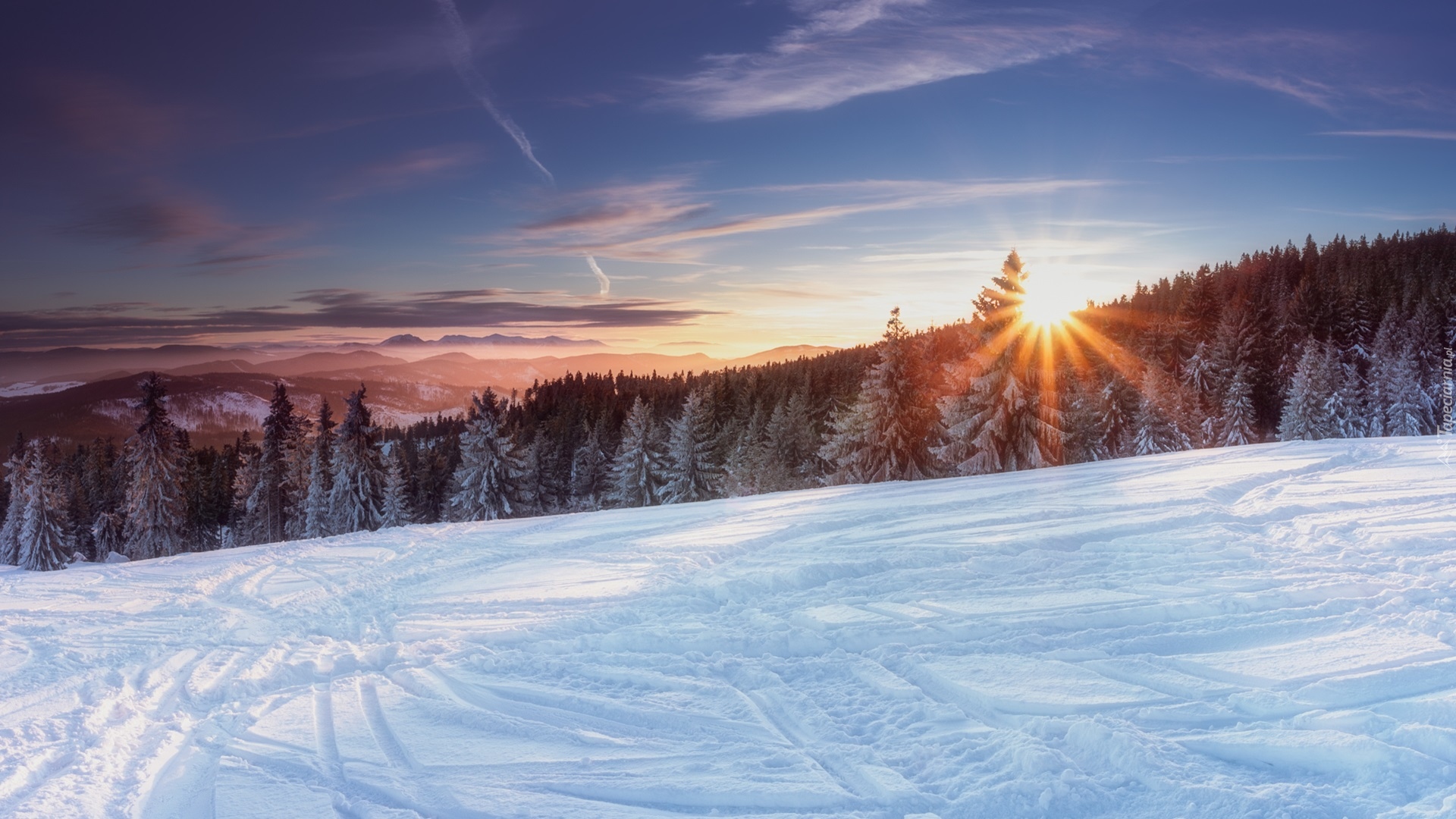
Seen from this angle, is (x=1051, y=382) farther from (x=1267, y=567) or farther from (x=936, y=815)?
(x=936, y=815)

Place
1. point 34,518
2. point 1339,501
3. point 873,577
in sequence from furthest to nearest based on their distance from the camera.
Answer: point 34,518 → point 1339,501 → point 873,577

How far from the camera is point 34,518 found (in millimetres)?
39281

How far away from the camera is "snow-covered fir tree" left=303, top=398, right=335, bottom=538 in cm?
4172

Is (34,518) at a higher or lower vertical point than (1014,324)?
lower

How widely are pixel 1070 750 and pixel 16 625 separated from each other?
12022 millimetres

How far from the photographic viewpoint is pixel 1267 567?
26.6 ft

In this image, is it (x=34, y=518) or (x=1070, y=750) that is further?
(x=34, y=518)

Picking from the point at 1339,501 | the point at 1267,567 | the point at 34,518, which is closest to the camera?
the point at 1267,567

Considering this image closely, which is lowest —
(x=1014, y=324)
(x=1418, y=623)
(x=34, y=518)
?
(x=34, y=518)

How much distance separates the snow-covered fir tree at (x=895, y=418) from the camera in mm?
32750

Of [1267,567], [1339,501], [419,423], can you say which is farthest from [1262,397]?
[419,423]

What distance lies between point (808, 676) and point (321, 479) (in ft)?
143

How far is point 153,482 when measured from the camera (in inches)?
1442

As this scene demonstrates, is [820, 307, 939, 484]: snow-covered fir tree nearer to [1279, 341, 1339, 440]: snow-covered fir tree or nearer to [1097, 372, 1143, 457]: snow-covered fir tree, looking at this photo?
[1097, 372, 1143, 457]: snow-covered fir tree
